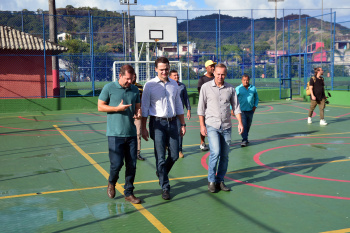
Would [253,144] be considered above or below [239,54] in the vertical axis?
below

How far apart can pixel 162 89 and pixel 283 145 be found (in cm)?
531

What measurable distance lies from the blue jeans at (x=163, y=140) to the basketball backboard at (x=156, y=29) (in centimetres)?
1659

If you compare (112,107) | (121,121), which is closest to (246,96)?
(121,121)

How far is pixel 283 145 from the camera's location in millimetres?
10711

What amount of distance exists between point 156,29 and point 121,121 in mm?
17812

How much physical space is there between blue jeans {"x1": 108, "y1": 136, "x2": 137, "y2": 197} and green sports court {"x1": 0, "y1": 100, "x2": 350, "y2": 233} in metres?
0.33

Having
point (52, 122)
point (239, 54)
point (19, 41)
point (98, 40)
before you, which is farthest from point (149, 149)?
point (98, 40)

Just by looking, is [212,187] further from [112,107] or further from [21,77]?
[21,77]

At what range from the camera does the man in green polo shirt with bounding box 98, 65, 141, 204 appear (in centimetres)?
605

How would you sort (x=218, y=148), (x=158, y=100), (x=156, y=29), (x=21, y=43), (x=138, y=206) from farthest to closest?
(x=21, y=43) → (x=156, y=29) → (x=218, y=148) → (x=158, y=100) → (x=138, y=206)

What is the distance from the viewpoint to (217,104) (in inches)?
262

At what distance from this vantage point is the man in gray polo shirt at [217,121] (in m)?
6.61

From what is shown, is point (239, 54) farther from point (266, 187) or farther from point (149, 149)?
point (266, 187)

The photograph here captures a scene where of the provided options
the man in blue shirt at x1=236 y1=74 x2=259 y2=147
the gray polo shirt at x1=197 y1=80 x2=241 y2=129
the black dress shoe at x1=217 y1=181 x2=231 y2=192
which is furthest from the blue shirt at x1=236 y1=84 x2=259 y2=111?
the black dress shoe at x1=217 y1=181 x2=231 y2=192
